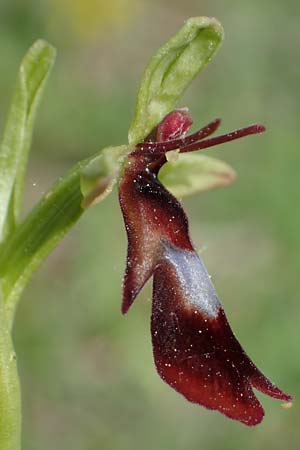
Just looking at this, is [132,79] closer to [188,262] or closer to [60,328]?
[60,328]

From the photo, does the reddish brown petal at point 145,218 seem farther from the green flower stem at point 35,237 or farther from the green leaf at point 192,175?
the green leaf at point 192,175

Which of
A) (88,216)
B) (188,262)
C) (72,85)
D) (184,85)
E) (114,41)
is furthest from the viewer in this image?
(114,41)

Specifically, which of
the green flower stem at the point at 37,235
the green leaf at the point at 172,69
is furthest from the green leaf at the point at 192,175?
the green flower stem at the point at 37,235

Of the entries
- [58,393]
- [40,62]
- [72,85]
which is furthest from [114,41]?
[40,62]

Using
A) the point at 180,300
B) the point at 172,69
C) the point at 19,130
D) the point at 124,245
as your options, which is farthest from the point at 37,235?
the point at 124,245

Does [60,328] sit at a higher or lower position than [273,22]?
lower

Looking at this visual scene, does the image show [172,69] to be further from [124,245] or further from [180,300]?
[124,245]
